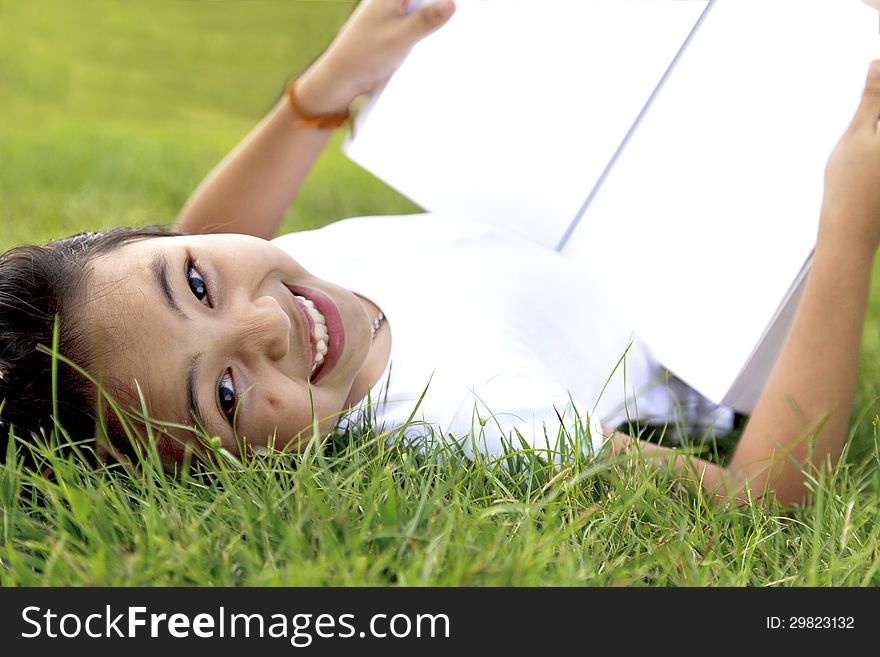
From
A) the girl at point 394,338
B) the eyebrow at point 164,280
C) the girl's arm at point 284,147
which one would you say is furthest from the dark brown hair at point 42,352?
the girl's arm at point 284,147

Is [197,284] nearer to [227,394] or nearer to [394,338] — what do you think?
[227,394]

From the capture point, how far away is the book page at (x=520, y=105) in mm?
1795

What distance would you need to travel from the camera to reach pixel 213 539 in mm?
936

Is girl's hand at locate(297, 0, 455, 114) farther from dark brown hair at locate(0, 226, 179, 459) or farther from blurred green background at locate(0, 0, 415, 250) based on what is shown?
dark brown hair at locate(0, 226, 179, 459)

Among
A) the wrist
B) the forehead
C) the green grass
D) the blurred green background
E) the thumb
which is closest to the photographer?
the green grass

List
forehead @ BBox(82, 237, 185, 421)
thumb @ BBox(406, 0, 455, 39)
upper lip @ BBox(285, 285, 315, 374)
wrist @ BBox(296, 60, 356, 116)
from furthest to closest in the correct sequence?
wrist @ BBox(296, 60, 356, 116)
thumb @ BBox(406, 0, 455, 39)
upper lip @ BBox(285, 285, 315, 374)
forehead @ BBox(82, 237, 185, 421)

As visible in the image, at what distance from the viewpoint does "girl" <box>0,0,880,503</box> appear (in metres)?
1.20

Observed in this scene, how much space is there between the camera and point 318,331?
4.56ft

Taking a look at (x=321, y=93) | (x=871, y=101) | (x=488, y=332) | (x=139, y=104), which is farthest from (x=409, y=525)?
(x=139, y=104)

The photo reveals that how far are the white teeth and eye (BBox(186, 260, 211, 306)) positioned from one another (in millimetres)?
165

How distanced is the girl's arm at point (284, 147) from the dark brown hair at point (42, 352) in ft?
2.15

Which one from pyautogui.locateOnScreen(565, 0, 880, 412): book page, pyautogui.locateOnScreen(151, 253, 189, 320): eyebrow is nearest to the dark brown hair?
pyautogui.locateOnScreen(151, 253, 189, 320): eyebrow

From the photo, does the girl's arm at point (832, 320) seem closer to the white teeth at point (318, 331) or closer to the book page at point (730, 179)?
the book page at point (730, 179)
